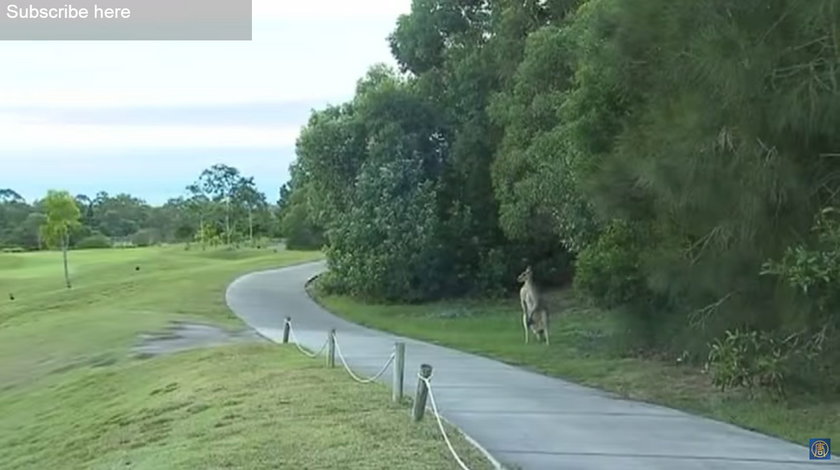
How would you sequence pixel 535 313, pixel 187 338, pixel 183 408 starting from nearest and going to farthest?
pixel 183 408
pixel 535 313
pixel 187 338

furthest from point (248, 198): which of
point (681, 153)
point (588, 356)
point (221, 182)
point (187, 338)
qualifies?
point (681, 153)

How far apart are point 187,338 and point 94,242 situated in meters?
66.5

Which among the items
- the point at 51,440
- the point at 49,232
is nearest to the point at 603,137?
the point at 51,440

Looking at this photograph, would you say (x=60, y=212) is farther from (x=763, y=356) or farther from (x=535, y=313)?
(x=763, y=356)

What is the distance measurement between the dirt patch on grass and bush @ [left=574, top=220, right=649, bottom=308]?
25.7ft

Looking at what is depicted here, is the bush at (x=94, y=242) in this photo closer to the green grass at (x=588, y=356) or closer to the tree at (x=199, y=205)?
the tree at (x=199, y=205)

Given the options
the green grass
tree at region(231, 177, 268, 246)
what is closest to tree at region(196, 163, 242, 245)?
tree at region(231, 177, 268, 246)

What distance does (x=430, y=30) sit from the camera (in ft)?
106

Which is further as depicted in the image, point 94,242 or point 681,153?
point 94,242

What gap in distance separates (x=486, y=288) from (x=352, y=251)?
428 centimetres

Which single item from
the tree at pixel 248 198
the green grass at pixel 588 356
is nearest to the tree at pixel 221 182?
the tree at pixel 248 198

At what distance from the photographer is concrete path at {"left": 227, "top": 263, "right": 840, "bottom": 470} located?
9055mm

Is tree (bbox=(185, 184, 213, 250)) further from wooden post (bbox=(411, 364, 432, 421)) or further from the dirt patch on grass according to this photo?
wooden post (bbox=(411, 364, 432, 421))

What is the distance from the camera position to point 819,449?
30.7 ft
